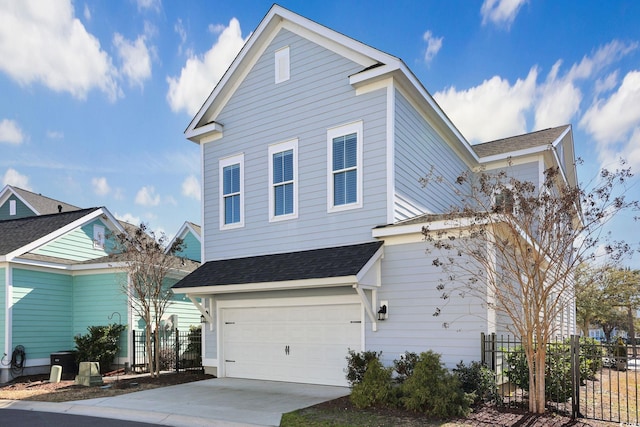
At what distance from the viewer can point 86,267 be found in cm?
1670

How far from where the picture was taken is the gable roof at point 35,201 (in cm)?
2261

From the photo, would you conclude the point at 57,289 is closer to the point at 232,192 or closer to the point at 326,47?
the point at 232,192

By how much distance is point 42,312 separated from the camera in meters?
16.1

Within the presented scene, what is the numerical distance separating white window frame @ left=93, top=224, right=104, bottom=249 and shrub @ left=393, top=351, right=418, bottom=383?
44.9 feet

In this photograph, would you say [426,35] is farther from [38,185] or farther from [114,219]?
[38,185]

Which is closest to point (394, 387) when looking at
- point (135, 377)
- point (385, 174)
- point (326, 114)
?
point (385, 174)

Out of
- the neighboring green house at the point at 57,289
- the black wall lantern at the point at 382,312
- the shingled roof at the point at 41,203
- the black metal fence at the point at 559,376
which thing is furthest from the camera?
the shingled roof at the point at 41,203

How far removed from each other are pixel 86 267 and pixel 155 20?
8.56 meters

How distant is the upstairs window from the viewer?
14023mm

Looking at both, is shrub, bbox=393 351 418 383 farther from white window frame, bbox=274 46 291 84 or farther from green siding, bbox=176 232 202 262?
green siding, bbox=176 232 202 262

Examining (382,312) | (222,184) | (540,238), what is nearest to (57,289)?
(222,184)

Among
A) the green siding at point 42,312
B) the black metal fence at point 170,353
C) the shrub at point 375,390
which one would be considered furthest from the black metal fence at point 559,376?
the green siding at point 42,312

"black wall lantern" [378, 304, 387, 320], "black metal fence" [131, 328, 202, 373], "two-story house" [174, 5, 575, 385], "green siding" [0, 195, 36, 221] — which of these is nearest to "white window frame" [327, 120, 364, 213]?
"two-story house" [174, 5, 575, 385]

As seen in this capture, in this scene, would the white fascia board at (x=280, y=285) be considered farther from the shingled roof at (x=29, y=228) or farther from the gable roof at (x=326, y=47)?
the shingled roof at (x=29, y=228)
